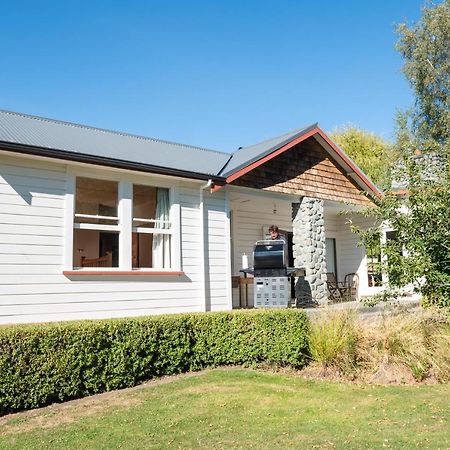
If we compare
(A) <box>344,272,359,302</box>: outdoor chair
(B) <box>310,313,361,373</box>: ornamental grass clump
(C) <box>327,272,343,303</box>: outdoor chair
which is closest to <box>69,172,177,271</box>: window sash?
(B) <box>310,313,361,373</box>: ornamental grass clump

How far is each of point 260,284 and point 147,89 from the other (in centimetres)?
944

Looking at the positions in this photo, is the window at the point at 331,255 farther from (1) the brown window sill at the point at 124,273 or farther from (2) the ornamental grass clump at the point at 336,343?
(2) the ornamental grass clump at the point at 336,343

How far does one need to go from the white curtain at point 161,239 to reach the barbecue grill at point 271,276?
6.95 ft

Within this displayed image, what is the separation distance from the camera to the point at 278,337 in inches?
311

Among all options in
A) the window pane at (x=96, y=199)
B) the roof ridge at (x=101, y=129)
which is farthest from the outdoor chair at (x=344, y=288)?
the window pane at (x=96, y=199)

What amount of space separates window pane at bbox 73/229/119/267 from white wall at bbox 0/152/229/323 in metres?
0.67

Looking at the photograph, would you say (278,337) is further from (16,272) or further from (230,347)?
(16,272)

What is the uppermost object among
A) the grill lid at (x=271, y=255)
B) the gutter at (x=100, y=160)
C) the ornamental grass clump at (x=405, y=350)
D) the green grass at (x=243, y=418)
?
the gutter at (x=100, y=160)

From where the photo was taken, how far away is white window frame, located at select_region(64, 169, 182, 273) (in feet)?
29.1

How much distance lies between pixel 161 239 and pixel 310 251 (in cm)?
444

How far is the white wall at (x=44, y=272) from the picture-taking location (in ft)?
26.7

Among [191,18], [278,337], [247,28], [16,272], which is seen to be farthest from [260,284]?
[247,28]

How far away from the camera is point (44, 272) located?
845 cm

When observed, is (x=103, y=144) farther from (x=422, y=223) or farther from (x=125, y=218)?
(x=422, y=223)
